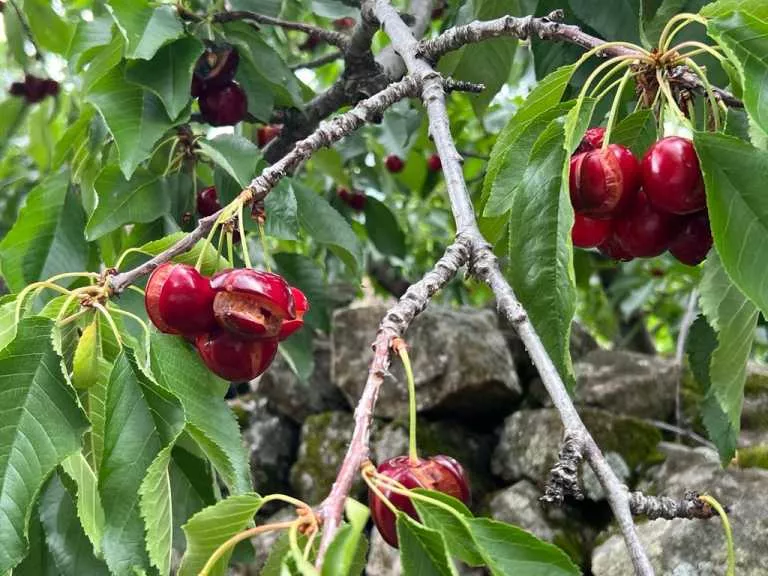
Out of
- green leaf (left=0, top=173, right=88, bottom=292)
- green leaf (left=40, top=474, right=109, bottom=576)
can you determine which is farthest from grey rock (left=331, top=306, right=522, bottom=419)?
green leaf (left=40, top=474, right=109, bottom=576)

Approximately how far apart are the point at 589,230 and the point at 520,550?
0.48 metres

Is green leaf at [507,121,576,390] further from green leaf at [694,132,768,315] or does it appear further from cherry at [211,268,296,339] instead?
cherry at [211,268,296,339]

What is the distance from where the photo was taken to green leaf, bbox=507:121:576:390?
82 centimetres

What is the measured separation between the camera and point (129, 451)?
88cm

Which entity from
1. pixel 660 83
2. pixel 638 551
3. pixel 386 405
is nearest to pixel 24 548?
pixel 638 551

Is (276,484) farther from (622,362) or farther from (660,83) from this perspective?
(660,83)

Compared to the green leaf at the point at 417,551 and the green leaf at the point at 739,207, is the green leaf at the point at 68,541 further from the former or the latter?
the green leaf at the point at 739,207

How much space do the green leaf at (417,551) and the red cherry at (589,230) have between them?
47 centimetres

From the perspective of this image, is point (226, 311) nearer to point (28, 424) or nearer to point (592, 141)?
point (28, 424)

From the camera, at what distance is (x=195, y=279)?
2.99 ft

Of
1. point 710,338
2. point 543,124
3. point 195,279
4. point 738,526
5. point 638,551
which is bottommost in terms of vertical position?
point 738,526

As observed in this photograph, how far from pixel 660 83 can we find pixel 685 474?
148 cm

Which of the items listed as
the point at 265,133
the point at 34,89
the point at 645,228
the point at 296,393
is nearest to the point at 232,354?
the point at 645,228

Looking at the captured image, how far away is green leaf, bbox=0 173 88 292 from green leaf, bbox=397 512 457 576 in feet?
3.92
